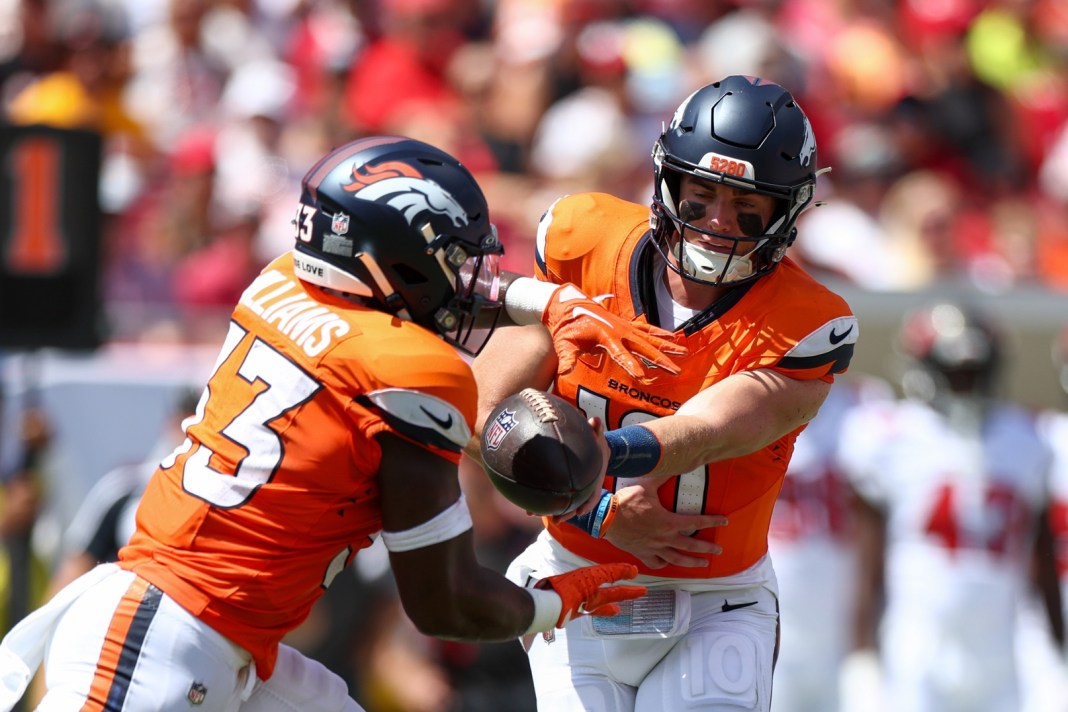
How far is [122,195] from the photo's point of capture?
31.1 ft

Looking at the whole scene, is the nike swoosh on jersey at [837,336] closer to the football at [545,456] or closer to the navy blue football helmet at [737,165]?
the navy blue football helmet at [737,165]

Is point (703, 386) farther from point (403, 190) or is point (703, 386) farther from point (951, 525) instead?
point (951, 525)

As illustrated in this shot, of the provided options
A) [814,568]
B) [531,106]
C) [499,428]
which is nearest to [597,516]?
[499,428]

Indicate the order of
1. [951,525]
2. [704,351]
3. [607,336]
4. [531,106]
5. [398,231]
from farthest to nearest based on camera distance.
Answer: [531,106]
[951,525]
[704,351]
[607,336]
[398,231]

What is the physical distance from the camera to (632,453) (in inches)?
143

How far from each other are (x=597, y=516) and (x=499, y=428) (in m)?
0.38

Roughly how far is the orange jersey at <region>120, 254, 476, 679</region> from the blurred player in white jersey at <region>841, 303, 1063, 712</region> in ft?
13.4

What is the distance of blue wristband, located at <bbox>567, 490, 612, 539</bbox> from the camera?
3834 millimetres

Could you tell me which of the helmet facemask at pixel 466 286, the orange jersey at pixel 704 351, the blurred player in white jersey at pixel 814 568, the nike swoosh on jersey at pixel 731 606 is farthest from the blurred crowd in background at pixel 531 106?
the helmet facemask at pixel 466 286

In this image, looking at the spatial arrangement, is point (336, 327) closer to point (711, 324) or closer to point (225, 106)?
point (711, 324)

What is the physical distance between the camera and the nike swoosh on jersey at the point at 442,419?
3311 millimetres

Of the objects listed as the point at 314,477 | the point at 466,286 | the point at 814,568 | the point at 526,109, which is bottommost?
the point at 814,568

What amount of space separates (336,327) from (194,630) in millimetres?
698

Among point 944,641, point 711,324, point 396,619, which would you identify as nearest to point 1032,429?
point 944,641
